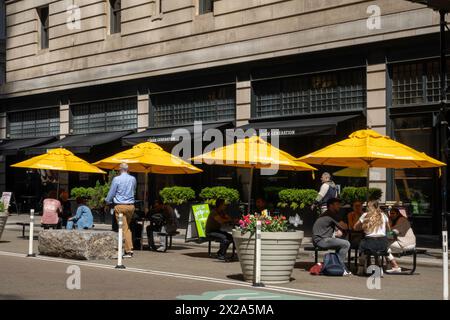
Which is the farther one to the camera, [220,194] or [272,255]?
[220,194]

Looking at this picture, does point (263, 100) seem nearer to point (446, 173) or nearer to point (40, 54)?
point (446, 173)

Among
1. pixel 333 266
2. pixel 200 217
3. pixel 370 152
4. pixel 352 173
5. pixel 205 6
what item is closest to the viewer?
pixel 333 266

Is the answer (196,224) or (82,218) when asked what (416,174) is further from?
(82,218)

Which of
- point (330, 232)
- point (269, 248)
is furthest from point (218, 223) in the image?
point (269, 248)

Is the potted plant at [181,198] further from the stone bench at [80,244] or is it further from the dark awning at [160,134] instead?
the stone bench at [80,244]

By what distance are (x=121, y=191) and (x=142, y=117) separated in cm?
1256

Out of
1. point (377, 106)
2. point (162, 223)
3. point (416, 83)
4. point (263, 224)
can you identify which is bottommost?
point (162, 223)

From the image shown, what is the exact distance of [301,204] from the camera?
22.4m

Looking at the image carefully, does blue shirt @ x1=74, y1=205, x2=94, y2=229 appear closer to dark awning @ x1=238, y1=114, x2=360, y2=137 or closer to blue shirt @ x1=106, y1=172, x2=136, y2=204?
blue shirt @ x1=106, y1=172, x2=136, y2=204

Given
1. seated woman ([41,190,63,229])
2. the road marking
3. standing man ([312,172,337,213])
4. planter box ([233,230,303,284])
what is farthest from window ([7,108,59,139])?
planter box ([233,230,303,284])

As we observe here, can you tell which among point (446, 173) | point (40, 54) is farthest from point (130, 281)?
point (40, 54)

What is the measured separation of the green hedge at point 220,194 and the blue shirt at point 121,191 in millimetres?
7311

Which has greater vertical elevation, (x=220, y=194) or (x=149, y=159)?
(x=149, y=159)
